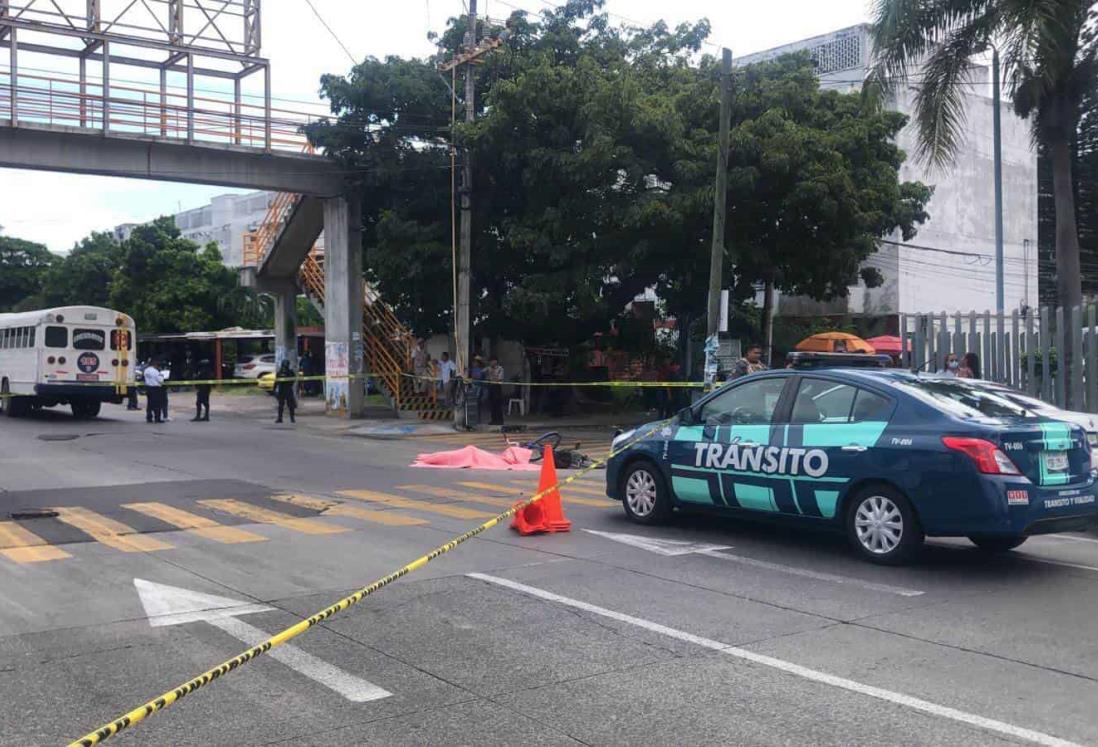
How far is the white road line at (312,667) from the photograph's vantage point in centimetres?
545

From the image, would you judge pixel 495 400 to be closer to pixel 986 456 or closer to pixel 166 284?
pixel 986 456

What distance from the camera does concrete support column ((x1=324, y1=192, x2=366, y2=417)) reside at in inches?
1137

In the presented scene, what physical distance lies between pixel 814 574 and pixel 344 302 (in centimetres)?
2269

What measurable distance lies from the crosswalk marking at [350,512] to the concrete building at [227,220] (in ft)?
254

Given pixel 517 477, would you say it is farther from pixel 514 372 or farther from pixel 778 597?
pixel 514 372

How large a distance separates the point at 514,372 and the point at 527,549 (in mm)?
23995

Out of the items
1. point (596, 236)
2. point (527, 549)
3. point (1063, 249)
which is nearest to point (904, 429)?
point (527, 549)

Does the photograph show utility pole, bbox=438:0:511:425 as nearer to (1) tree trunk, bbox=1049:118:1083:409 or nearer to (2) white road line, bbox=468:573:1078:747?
(1) tree trunk, bbox=1049:118:1083:409

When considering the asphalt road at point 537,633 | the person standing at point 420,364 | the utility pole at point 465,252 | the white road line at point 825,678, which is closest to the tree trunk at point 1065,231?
the asphalt road at point 537,633

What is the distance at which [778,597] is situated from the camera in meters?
7.49

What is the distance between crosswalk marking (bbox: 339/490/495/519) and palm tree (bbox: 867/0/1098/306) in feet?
40.9

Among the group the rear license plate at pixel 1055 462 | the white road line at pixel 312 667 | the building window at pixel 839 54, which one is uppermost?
the building window at pixel 839 54

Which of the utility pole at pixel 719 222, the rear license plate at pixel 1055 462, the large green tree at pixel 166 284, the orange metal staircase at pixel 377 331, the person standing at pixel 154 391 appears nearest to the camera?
the rear license plate at pixel 1055 462

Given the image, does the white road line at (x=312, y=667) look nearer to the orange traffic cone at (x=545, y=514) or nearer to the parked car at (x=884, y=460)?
the orange traffic cone at (x=545, y=514)
